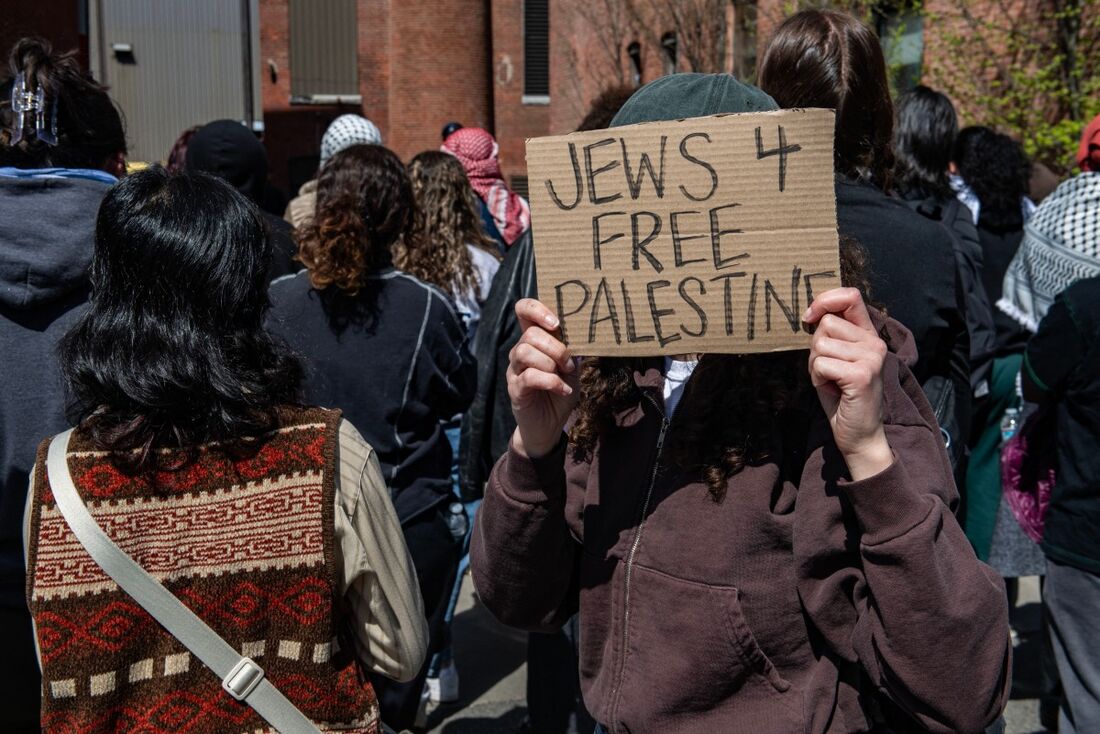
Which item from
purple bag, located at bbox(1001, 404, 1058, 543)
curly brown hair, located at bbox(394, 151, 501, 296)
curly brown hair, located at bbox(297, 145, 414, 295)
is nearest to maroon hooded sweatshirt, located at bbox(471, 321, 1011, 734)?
curly brown hair, located at bbox(297, 145, 414, 295)

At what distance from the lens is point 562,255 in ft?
5.62

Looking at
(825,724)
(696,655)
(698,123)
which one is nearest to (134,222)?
(698,123)

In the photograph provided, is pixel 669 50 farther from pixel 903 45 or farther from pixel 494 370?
pixel 494 370

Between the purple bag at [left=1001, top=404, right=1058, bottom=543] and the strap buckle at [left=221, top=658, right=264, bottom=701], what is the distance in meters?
2.75

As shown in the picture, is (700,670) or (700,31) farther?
(700,31)

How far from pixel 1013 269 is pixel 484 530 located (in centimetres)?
318

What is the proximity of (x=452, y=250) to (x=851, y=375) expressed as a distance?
11.3 feet

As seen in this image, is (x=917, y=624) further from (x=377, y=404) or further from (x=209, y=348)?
(x=377, y=404)

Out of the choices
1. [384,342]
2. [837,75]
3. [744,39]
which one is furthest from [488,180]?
[744,39]

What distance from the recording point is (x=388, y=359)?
3432 millimetres

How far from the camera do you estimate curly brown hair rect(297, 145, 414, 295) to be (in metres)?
3.40

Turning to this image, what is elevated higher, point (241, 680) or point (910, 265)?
point (910, 265)

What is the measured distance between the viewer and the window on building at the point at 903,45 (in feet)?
34.9

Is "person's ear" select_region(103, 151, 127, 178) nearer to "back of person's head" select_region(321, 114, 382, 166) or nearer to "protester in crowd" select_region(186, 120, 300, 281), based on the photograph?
"protester in crowd" select_region(186, 120, 300, 281)
